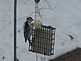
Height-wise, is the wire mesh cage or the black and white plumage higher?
the black and white plumage

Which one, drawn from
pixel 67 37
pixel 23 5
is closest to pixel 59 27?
pixel 67 37

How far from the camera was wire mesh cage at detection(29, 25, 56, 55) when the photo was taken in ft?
18.2

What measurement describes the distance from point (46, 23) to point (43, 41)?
249 mm

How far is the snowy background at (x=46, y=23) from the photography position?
545 centimetres

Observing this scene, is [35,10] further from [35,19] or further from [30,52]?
[30,52]

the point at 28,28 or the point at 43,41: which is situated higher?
the point at 28,28

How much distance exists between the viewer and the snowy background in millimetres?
5453

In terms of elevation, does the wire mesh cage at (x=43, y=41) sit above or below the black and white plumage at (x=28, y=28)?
below

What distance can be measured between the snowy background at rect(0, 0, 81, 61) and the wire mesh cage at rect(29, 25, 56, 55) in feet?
0.18

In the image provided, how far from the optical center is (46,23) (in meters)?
5.48

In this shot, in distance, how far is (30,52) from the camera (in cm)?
554

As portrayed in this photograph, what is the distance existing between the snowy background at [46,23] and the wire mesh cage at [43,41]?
0.06m

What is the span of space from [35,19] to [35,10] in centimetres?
11

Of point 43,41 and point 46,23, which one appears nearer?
→ point 46,23
